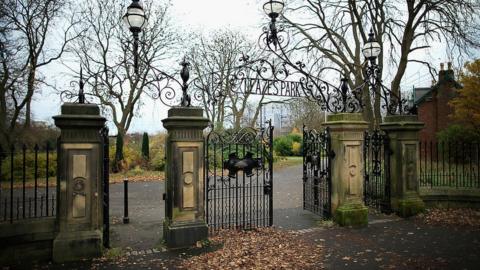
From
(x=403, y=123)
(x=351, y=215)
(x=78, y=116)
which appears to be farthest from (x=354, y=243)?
(x=78, y=116)

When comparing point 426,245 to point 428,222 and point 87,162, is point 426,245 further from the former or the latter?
point 87,162

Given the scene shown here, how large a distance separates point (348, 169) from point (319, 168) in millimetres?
1000

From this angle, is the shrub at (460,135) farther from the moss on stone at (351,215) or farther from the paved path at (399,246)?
the moss on stone at (351,215)

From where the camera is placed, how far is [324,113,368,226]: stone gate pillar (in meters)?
7.98

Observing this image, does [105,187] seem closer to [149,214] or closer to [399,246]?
[149,214]

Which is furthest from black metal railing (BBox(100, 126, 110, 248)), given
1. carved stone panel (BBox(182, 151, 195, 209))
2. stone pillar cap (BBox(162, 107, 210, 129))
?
carved stone panel (BBox(182, 151, 195, 209))

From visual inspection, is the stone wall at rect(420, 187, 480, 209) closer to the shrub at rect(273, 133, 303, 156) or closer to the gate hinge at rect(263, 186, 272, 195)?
the gate hinge at rect(263, 186, 272, 195)

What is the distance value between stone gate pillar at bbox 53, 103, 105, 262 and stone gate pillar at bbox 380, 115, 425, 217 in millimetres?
7574

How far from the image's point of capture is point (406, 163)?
348 inches

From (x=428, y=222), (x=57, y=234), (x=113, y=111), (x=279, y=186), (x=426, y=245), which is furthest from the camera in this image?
(x=113, y=111)

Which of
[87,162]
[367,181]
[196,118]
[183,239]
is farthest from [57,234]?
[367,181]

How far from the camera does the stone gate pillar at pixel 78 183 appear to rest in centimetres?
574

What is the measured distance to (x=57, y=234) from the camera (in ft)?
18.9

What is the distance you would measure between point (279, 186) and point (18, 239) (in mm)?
12183
